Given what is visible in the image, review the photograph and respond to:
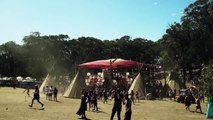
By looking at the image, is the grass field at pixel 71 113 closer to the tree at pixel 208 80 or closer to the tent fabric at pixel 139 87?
the tree at pixel 208 80

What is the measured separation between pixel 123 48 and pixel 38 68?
32703 mm

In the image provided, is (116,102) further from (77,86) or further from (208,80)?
(77,86)

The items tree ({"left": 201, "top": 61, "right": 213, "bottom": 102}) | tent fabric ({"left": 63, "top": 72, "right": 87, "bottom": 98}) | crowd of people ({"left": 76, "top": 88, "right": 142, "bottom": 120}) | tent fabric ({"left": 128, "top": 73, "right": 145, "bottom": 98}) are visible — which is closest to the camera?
crowd of people ({"left": 76, "top": 88, "right": 142, "bottom": 120})

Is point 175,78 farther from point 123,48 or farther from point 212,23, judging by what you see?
point 123,48

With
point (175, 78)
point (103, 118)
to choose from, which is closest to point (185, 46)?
point (175, 78)

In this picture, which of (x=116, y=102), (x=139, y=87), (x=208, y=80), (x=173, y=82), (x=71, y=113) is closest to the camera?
(x=116, y=102)

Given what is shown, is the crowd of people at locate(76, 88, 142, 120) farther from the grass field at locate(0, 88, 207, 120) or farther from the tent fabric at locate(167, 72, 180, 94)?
the tent fabric at locate(167, 72, 180, 94)

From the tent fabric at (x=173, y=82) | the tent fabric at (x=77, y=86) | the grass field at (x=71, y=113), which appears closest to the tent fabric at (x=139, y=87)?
the tent fabric at (x=77, y=86)

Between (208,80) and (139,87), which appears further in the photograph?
(139,87)

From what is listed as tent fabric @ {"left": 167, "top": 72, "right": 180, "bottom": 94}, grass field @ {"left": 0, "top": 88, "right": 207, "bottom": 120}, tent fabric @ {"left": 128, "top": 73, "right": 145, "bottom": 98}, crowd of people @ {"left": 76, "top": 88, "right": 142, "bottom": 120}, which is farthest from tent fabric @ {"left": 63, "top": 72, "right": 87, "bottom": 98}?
tent fabric @ {"left": 167, "top": 72, "right": 180, "bottom": 94}

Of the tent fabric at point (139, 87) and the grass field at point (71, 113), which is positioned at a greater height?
the tent fabric at point (139, 87)

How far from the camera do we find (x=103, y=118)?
24172 mm

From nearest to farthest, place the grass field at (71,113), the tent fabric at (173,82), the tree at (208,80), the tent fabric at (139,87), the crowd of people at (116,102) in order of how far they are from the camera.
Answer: the crowd of people at (116,102) < the tree at (208,80) < the grass field at (71,113) < the tent fabric at (139,87) < the tent fabric at (173,82)

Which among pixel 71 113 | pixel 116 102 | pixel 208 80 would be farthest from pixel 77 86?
pixel 116 102
